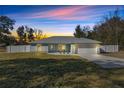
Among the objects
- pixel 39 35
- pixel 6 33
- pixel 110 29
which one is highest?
pixel 110 29

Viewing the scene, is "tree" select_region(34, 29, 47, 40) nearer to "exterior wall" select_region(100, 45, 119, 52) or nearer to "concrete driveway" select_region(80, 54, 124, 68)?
"exterior wall" select_region(100, 45, 119, 52)

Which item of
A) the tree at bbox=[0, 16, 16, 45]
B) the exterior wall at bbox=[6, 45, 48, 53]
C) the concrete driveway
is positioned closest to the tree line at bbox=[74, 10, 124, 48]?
the exterior wall at bbox=[6, 45, 48, 53]

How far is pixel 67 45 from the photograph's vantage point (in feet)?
100

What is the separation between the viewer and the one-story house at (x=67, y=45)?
29562 millimetres

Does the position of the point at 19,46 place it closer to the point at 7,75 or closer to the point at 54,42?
the point at 54,42

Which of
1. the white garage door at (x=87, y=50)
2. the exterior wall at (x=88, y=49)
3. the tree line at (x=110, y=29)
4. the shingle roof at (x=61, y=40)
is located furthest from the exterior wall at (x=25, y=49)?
the tree line at (x=110, y=29)

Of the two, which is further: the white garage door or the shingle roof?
the shingle roof

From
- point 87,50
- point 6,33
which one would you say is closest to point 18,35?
point 6,33

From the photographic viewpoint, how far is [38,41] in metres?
29.9

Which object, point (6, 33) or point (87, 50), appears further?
point (6, 33)

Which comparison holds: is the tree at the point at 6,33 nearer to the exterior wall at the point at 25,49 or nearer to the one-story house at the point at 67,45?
the exterior wall at the point at 25,49

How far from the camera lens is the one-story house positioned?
29.6 metres

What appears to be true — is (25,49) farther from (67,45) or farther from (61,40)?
(67,45)
